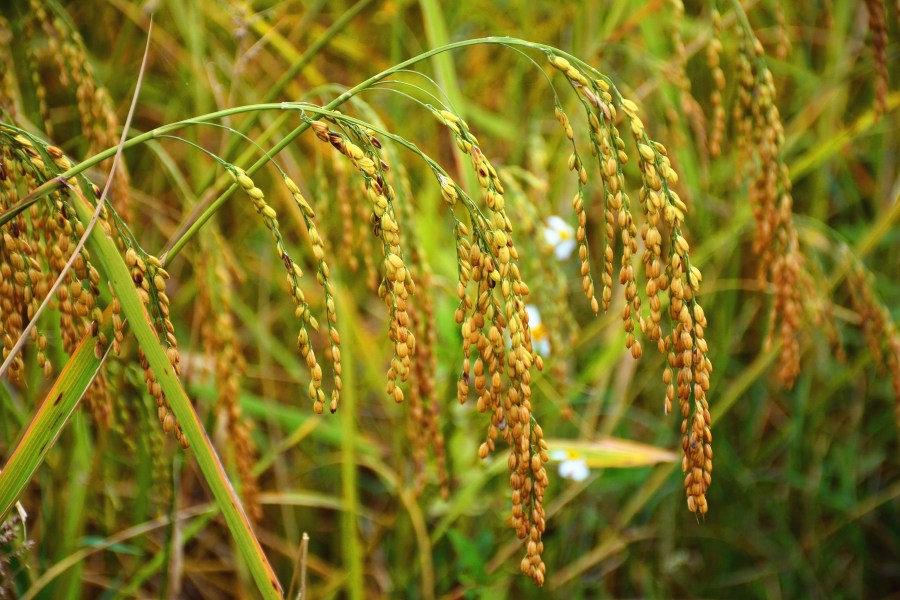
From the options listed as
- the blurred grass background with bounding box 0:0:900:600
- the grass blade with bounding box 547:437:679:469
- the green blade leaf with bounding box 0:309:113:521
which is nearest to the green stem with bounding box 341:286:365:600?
the blurred grass background with bounding box 0:0:900:600

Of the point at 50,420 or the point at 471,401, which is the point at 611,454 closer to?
the point at 471,401

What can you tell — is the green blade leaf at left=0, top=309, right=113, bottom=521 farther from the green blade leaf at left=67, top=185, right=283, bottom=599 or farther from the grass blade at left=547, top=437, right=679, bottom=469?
the grass blade at left=547, top=437, right=679, bottom=469

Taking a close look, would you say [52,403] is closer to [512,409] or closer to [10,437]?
[512,409]

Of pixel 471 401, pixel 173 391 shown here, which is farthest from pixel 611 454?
pixel 173 391

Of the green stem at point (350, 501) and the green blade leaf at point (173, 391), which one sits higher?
the green blade leaf at point (173, 391)

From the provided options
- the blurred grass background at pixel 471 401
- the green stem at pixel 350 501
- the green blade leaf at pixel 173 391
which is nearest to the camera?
the green blade leaf at pixel 173 391

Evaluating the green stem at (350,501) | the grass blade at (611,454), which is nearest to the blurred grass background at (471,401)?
the green stem at (350,501)

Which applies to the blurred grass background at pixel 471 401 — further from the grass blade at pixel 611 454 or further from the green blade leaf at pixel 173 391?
the green blade leaf at pixel 173 391
